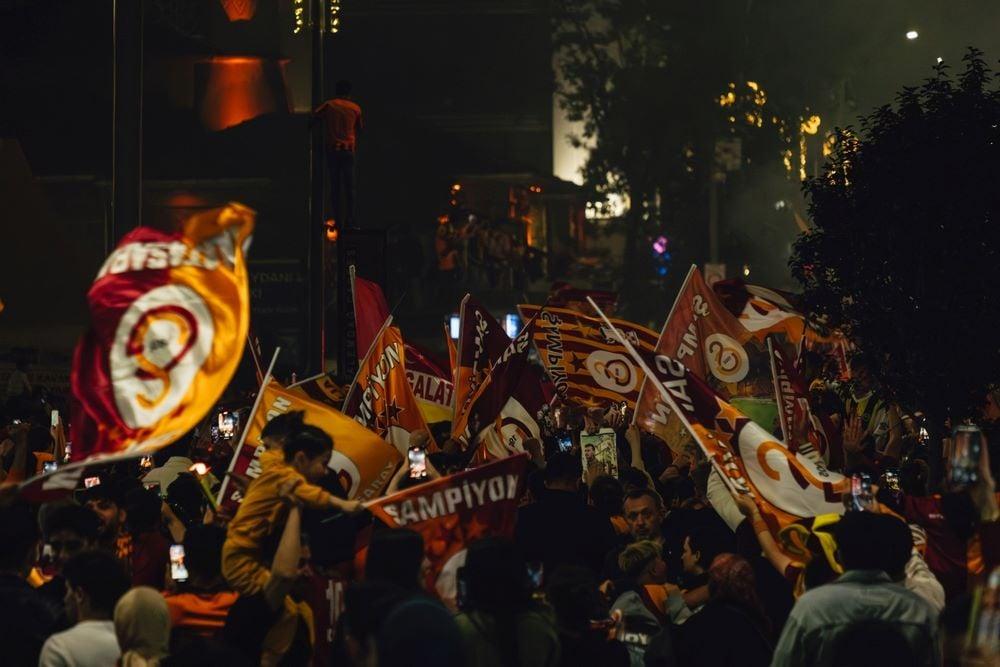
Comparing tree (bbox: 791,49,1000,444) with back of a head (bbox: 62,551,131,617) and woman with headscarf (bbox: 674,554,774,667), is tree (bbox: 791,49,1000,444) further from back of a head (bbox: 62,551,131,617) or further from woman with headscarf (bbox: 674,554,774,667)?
back of a head (bbox: 62,551,131,617)

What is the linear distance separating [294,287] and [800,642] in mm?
37520

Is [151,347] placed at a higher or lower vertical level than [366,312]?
higher

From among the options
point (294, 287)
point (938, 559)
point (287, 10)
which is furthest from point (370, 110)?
point (938, 559)

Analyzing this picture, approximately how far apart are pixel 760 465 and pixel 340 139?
537 inches

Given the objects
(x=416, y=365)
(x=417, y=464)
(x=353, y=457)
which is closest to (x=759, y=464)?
(x=417, y=464)

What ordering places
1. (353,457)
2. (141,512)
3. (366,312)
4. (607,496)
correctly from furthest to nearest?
1. (366,312)
2. (607,496)
3. (353,457)
4. (141,512)

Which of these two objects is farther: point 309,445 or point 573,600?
point 309,445

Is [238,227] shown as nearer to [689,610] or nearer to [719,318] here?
[689,610]

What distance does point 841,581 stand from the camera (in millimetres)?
6070

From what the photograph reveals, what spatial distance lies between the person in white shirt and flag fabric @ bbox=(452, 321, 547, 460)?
5486 mm

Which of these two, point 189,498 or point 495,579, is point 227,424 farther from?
point 495,579

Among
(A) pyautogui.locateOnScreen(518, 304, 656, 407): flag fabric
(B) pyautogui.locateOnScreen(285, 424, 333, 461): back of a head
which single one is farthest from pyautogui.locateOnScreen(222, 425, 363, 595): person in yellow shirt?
(A) pyautogui.locateOnScreen(518, 304, 656, 407): flag fabric

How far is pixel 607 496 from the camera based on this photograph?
32.2 feet

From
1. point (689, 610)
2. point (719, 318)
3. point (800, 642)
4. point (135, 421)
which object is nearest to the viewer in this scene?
point (800, 642)
